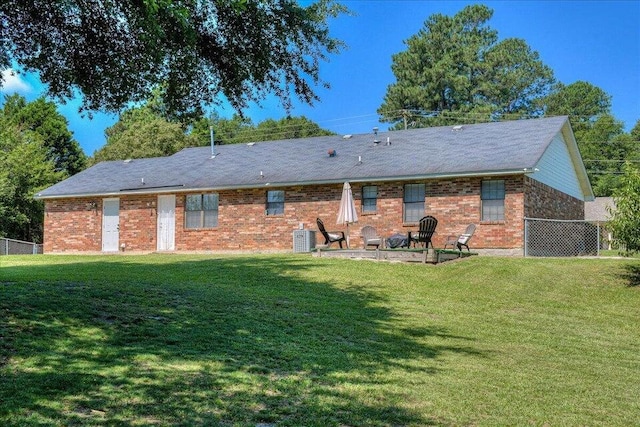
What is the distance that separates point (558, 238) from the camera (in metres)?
23.5

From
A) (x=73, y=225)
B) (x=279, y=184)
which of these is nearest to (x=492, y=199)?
(x=279, y=184)

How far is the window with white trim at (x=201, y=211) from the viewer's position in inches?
1064

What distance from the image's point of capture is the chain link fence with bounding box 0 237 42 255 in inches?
1289

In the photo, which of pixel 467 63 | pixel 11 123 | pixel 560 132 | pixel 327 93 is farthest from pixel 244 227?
pixel 467 63

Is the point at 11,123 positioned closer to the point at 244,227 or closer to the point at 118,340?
the point at 244,227

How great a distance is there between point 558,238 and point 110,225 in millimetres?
19331

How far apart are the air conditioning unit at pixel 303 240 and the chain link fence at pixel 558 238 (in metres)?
7.70

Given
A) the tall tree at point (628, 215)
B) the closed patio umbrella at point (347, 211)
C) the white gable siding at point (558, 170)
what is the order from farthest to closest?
the white gable siding at point (558, 170) → the closed patio umbrella at point (347, 211) → the tall tree at point (628, 215)

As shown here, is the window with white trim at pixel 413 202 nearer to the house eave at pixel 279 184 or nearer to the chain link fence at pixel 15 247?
the house eave at pixel 279 184

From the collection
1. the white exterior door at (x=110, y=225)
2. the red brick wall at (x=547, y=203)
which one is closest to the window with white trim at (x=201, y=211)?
the white exterior door at (x=110, y=225)

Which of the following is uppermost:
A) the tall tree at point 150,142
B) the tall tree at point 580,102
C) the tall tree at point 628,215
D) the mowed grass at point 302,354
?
the tall tree at point 580,102

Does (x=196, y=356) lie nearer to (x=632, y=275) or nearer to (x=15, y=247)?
(x=632, y=275)

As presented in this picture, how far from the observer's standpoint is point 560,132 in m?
26.3

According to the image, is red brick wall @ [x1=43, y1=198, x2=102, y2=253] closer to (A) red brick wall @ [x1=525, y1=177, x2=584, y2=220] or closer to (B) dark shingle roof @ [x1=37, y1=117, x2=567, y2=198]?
(B) dark shingle roof @ [x1=37, y1=117, x2=567, y2=198]
